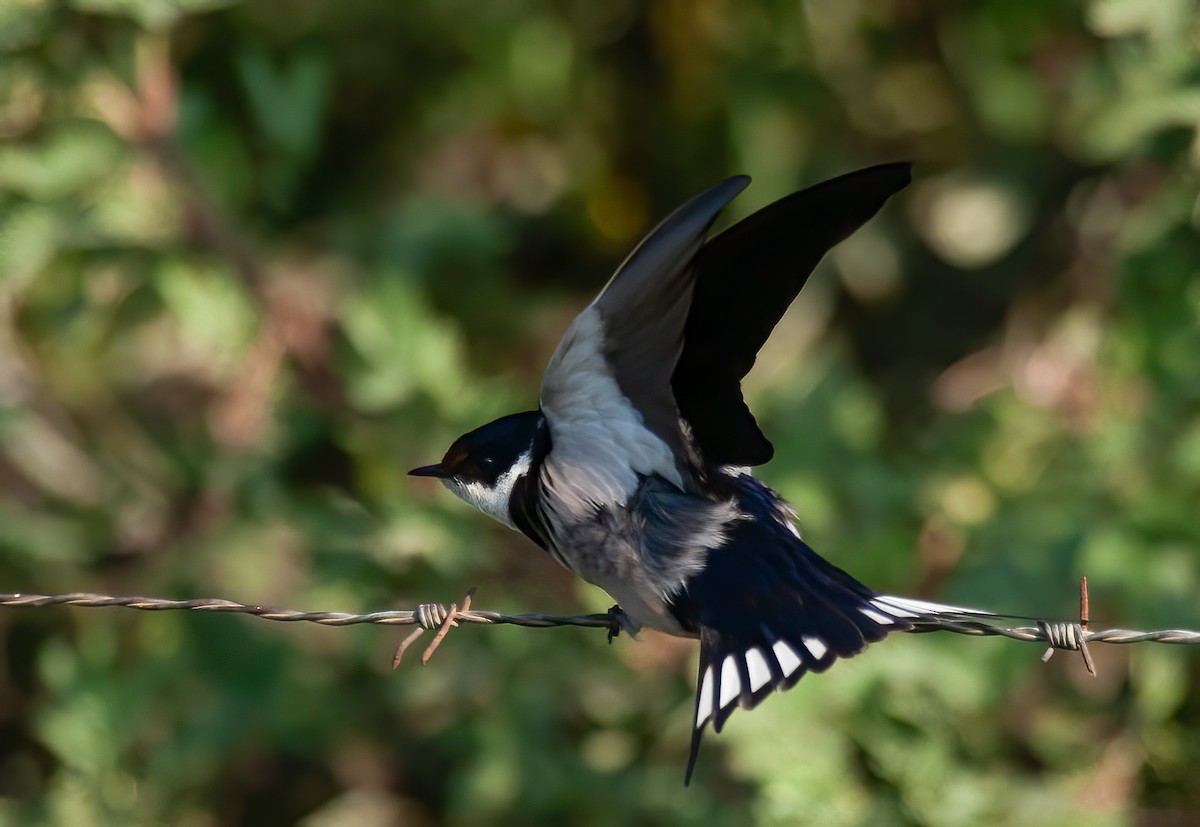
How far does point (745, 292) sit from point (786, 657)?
1.78 feet

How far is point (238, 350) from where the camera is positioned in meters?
4.79

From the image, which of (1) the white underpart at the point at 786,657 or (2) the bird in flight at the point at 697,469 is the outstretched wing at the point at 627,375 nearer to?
(2) the bird in flight at the point at 697,469

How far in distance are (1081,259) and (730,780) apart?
216cm

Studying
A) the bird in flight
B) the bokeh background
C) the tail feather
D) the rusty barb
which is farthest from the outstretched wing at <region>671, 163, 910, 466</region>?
the bokeh background

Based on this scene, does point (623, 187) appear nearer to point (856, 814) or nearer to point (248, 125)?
point (248, 125)

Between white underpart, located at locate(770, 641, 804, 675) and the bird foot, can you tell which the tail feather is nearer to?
white underpart, located at locate(770, 641, 804, 675)

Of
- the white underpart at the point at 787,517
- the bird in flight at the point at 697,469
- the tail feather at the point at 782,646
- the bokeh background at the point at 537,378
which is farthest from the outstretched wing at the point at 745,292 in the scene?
the bokeh background at the point at 537,378

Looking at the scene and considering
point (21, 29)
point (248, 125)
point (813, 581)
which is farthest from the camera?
point (248, 125)

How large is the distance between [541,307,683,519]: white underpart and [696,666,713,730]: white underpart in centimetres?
35

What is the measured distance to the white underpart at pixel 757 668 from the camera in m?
2.24

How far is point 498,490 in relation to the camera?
104 inches

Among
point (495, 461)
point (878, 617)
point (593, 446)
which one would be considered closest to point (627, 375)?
point (593, 446)

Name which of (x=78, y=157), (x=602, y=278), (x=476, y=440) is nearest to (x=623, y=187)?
(x=602, y=278)

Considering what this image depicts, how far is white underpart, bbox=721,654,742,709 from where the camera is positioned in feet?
7.31
